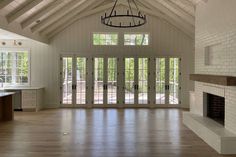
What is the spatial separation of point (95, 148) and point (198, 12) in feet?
15.6

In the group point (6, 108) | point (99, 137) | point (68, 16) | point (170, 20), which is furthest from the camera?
point (170, 20)

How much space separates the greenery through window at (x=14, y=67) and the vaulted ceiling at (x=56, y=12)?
1314mm

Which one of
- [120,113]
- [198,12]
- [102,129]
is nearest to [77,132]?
[102,129]

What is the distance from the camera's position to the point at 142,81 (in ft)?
36.1

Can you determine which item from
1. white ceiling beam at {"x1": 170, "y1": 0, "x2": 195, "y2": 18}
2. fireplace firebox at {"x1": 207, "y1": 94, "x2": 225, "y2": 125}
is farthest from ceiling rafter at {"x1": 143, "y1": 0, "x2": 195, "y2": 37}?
fireplace firebox at {"x1": 207, "y1": 94, "x2": 225, "y2": 125}

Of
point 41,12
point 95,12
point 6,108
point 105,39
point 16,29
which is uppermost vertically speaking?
point 95,12

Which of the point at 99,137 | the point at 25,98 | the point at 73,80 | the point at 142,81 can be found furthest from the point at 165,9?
the point at 25,98

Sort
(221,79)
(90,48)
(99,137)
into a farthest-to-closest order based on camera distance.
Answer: (90,48) < (99,137) < (221,79)

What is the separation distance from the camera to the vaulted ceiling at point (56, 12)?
671 centimetres

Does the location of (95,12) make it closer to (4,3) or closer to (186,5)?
(186,5)

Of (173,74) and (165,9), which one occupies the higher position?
(165,9)

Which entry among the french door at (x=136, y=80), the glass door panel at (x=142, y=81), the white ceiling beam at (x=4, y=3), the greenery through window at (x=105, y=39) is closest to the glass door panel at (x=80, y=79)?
the greenery through window at (x=105, y=39)

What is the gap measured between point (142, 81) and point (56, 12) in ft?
14.8

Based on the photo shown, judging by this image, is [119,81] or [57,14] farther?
[119,81]
